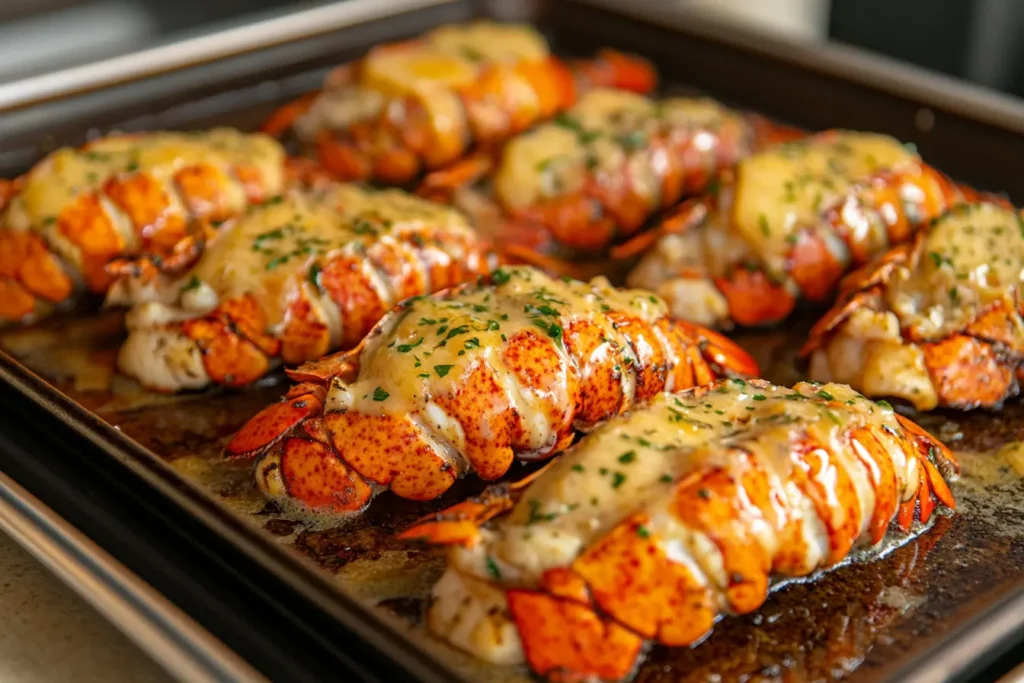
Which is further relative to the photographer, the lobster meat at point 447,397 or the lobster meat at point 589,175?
the lobster meat at point 589,175

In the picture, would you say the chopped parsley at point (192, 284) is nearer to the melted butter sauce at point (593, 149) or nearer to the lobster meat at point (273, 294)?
the lobster meat at point (273, 294)

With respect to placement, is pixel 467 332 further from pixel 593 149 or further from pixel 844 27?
pixel 844 27

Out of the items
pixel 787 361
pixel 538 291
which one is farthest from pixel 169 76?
pixel 787 361

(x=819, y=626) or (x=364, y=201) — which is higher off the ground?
(x=364, y=201)

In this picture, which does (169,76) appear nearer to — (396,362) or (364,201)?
(364,201)

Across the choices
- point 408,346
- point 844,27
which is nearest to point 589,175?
point 408,346

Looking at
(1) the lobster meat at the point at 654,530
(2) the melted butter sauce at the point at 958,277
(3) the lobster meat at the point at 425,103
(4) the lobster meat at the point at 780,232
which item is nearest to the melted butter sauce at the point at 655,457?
(1) the lobster meat at the point at 654,530

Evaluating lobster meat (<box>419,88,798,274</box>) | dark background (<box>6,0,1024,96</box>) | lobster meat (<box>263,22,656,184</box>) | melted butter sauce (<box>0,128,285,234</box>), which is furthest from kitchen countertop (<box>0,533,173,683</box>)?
dark background (<box>6,0,1024,96</box>)
